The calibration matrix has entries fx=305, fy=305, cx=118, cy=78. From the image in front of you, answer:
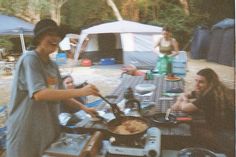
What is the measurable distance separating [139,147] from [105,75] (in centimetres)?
635

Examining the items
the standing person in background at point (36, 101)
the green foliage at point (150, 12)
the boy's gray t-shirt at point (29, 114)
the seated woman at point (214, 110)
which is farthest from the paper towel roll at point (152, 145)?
the green foliage at point (150, 12)

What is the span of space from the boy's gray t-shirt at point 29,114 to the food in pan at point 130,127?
0.34 meters

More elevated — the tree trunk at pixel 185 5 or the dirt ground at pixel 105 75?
the tree trunk at pixel 185 5

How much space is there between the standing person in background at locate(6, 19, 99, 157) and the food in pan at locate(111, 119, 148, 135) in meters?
0.28

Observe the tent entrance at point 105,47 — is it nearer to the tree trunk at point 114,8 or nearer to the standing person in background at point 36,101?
the tree trunk at point 114,8

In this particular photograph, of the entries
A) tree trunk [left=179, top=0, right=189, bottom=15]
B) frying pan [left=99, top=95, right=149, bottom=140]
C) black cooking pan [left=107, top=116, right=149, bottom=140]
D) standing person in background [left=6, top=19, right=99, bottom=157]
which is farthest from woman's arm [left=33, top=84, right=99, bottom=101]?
tree trunk [left=179, top=0, right=189, bottom=15]

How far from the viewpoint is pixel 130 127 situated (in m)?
1.65

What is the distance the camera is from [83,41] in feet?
31.0

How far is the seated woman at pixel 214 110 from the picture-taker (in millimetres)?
2328

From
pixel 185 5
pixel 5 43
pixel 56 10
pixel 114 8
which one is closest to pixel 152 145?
pixel 5 43

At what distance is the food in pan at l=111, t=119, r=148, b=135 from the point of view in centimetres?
160

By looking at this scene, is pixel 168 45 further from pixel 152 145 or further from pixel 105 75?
pixel 152 145

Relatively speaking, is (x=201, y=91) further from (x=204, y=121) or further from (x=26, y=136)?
(x=26, y=136)

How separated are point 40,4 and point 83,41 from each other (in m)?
2.73
